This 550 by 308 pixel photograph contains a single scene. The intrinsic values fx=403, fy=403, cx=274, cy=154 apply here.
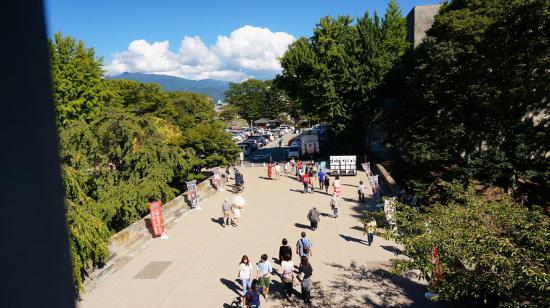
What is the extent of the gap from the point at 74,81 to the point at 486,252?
34691 mm

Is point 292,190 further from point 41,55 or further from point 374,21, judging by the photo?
point 41,55

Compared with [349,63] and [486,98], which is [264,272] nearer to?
[486,98]

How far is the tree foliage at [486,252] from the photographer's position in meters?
6.57

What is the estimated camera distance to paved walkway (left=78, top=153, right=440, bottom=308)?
1117cm

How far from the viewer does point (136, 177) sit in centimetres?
2016

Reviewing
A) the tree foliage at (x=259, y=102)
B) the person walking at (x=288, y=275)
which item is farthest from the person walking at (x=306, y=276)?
the tree foliage at (x=259, y=102)

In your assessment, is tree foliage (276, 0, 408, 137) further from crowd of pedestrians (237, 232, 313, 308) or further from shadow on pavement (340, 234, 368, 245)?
crowd of pedestrians (237, 232, 313, 308)

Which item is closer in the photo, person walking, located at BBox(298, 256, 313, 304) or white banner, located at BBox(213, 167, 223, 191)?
person walking, located at BBox(298, 256, 313, 304)

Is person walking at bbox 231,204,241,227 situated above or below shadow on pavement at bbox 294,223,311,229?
above

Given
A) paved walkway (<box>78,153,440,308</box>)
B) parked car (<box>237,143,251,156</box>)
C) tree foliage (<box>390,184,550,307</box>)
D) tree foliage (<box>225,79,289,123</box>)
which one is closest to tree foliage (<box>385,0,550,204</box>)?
paved walkway (<box>78,153,440,308</box>)

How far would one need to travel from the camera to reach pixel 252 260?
13.9m

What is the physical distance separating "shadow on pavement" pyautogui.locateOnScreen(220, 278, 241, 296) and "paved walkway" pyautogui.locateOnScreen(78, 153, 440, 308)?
3 centimetres

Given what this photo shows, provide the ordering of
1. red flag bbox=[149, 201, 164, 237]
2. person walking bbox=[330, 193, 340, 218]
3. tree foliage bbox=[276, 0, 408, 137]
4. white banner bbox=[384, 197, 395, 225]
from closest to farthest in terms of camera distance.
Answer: white banner bbox=[384, 197, 395, 225]
red flag bbox=[149, 201, 164, 237]
person walking bbox=[330, 193, 340, 218]
tree foliage bbox=[276, 0, 408, 137]

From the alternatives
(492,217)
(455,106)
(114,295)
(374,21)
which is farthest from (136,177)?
(374,21)
